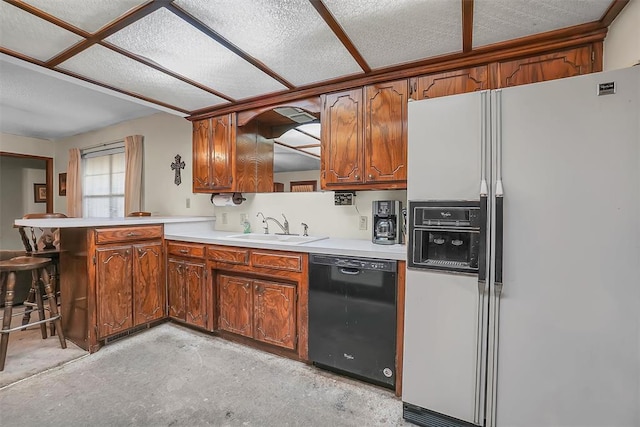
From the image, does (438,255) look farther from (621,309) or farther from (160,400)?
(160,400)

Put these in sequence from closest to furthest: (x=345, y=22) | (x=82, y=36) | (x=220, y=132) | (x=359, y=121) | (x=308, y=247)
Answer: (x=345, y=22) → (x=82, y=36) → (x=308, y=247) → (x=359, y=121) → (x=220, y=132)

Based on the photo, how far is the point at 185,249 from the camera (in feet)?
9.27

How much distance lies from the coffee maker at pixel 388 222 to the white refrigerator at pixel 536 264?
1.99 ft

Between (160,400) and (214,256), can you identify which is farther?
(214,256)

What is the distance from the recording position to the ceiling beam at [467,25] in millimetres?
1493

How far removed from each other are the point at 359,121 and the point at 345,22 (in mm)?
782

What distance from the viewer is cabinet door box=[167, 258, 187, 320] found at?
2846 millimetres

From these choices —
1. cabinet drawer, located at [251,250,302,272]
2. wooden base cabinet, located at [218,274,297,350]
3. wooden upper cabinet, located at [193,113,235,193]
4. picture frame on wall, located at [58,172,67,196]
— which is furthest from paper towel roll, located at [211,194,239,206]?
picture frame on wall, located at [58,172,67,196]

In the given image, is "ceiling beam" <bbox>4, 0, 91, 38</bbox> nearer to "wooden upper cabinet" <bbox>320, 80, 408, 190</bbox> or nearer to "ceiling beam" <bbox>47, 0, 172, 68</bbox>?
"ceiling beam" <bbox>47, 0, 172, 68</bbox>

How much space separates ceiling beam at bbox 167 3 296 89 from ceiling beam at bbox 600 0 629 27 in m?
1.99

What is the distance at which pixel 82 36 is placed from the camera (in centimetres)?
181

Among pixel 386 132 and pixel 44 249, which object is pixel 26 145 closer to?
pixel 44 249

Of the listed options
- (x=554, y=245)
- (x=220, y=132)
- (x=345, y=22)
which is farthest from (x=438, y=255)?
(x=220, y=132)

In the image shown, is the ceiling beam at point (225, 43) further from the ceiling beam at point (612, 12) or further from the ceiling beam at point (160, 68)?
the ceiling beam at point (612, 12)
